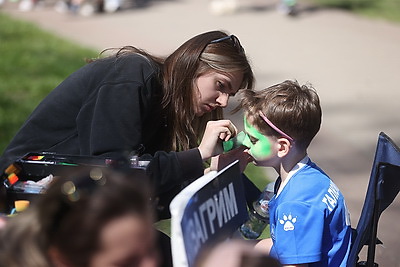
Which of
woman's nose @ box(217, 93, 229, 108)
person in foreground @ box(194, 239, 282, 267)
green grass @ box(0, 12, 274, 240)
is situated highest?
person in foreground @ box(194, 239, 282, 267)

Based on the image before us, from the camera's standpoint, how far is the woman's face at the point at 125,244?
187 cm

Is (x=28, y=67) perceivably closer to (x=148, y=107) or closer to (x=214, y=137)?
(x=148, y=107)

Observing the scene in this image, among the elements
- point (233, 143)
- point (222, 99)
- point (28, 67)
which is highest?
point (222, 99)

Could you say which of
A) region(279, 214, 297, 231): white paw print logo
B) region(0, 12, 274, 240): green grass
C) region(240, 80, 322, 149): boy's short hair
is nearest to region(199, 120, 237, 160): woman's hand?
region(240, 80, 322, 149): boy's short hair

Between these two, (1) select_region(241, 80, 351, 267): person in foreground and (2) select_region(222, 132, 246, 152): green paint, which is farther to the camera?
(2) select_region(222, 132, 246, 152): green paint

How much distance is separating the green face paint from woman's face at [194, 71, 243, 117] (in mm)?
310

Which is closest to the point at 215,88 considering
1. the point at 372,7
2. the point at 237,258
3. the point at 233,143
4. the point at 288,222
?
the point at 233,143

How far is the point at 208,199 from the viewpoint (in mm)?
2377

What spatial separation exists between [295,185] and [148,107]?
2.59ft

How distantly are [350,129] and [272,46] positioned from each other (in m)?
3.16

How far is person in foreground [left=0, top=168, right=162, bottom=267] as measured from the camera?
1.84 metres

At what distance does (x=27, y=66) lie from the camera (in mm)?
8398

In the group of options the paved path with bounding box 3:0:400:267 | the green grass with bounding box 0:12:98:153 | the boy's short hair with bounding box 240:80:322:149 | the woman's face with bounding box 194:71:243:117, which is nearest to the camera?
the boy's short hair with bounding box 240:80:322:149

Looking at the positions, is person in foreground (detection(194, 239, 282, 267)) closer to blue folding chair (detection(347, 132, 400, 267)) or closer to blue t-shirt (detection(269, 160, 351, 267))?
blue t-shirt (detection(269, 160, 351, 267))
